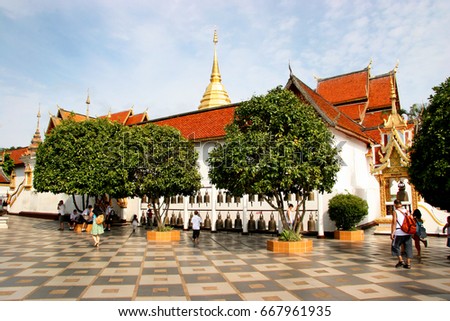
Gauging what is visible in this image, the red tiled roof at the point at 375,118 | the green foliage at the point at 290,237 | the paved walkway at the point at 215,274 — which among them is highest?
the red tiled roof at the point at 375,118

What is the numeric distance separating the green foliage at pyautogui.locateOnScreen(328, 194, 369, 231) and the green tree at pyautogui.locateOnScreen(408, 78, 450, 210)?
5.37m


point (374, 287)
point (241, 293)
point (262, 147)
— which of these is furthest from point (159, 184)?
point (374, 287)

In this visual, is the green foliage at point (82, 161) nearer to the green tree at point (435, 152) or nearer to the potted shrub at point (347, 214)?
the potted shrub at point (347, 214)

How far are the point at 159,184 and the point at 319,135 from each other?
7.24 meters

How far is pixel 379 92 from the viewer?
101 ft

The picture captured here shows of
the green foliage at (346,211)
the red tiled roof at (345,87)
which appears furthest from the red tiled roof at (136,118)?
the green foliage at (346,211)

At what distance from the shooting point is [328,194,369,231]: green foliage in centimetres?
1648

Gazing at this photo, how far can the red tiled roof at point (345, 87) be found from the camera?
30.3 meters

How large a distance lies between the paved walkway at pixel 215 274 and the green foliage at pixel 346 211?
3.04 meters

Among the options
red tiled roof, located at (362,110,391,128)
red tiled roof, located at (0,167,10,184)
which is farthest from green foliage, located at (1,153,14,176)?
red tiled roof, located at (362,110,391,128)

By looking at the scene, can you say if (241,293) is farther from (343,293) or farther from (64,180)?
(64,180)

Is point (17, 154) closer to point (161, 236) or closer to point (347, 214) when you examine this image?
point (161, 236)

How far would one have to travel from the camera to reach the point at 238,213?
825 inches

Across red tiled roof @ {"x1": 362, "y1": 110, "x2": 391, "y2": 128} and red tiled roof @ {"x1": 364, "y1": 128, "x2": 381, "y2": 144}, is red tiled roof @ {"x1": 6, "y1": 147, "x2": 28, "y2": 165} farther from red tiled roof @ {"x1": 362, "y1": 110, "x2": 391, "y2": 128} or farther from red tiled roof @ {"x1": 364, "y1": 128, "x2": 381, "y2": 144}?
red tiled roof @ {"x1": 364, "y1": 128, "x2": 381, "y2": 144}
